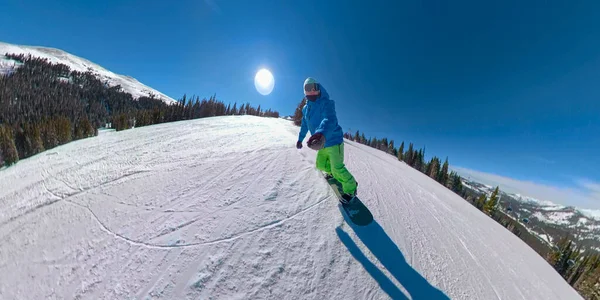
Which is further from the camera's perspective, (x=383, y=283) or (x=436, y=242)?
(x=436, y=242)

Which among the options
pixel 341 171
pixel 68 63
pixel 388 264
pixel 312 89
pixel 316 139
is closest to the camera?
pixel 388 264

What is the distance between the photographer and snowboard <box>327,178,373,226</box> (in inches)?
131

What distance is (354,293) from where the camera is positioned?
7.54 feet

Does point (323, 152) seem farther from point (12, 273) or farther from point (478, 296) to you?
point (12, 273)

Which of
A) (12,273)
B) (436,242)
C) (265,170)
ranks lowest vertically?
(12,273)

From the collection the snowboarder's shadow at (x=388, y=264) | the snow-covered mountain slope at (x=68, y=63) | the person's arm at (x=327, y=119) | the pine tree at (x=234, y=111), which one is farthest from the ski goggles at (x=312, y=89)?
the snow-covered mountain slope at (x=68, y=63)

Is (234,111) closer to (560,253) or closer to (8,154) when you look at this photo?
(8,154)

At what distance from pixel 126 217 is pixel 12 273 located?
3.79 ft

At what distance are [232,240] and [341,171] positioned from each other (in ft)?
6.23

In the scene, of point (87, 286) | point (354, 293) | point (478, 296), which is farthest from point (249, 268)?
point (478, 296)

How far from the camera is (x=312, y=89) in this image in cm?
371

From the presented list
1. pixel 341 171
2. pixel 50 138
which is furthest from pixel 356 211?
pixel 50 138

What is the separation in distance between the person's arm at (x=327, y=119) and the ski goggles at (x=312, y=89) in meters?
0.26

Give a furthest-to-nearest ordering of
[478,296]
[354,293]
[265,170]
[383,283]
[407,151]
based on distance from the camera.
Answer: [407,151]
[265,170]
[478,296]
[383,283]
[354,293]
